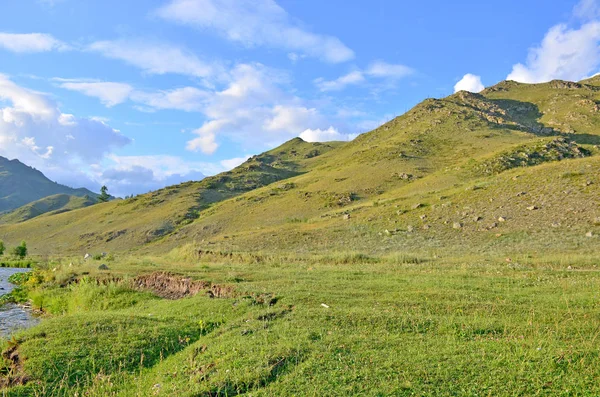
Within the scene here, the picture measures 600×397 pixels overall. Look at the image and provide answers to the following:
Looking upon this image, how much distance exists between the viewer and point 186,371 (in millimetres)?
9547

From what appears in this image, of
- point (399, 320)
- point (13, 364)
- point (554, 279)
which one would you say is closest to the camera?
point (13, 364)

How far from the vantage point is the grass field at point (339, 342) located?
8000mm

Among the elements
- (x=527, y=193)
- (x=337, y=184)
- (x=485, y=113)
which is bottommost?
(x=527, y=193)

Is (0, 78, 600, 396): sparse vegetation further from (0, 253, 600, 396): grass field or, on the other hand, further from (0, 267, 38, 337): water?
(0, 267, 38, 337): water

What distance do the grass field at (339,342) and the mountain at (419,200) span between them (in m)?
17.1

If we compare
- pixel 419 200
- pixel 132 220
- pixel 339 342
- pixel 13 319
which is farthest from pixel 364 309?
pixel 132 220

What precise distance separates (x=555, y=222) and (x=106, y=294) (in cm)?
3568

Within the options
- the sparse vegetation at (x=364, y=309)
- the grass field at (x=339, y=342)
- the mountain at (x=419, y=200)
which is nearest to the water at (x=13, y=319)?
the sparse vegetation at (x=364, y=309)

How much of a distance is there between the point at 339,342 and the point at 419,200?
44396mm

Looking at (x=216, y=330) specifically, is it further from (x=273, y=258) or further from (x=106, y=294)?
(x=273, y=258)

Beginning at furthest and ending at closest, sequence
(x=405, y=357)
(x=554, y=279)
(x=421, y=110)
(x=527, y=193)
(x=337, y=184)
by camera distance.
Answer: (x=421, y=110) → (x=337, y=184) → (x=527, y=193) → (x=554, y=279) → (x=405, y=357)

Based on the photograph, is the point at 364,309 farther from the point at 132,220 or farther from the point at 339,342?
the point at 132,220

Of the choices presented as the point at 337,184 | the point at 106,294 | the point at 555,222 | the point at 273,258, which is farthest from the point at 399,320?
the point at 337,184

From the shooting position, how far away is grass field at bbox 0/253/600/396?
26.2 ft
